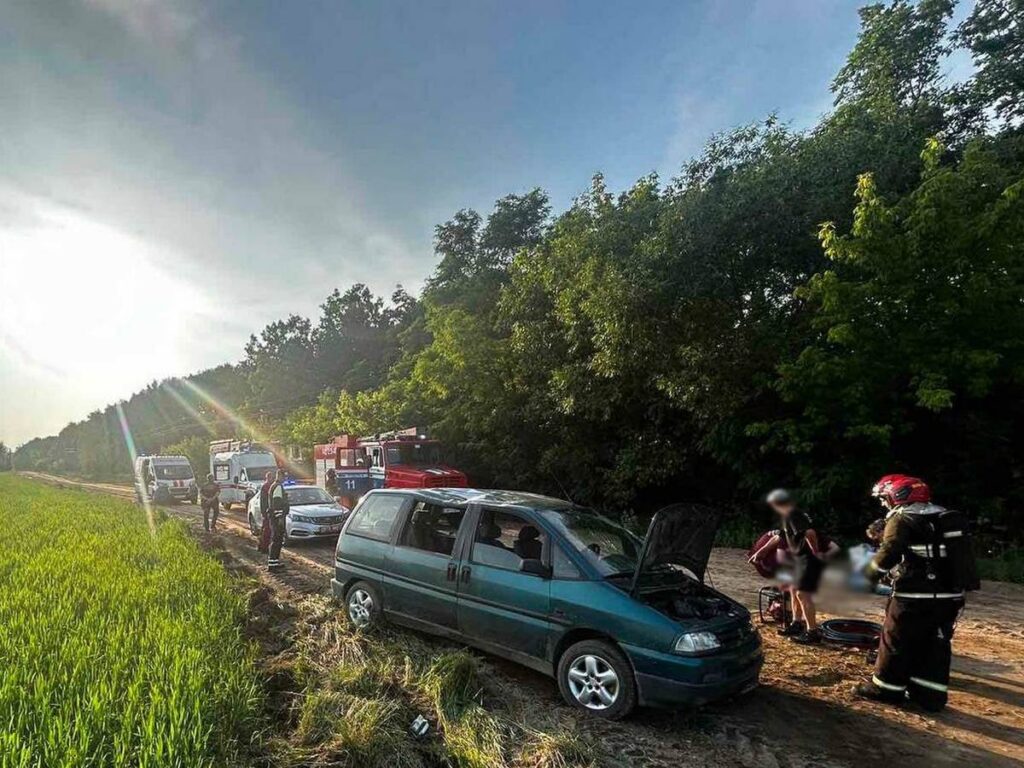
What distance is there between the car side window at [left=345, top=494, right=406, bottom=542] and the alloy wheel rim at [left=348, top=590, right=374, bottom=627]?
64 centimetres

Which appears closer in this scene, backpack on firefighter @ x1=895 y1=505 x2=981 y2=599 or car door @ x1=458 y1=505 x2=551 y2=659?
backpack on firefighter @ x1=895 y1=505 x2=981 y2=599

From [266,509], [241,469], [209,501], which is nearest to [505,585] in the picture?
[266,509]

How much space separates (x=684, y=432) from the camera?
14992mm

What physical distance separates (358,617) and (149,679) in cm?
267

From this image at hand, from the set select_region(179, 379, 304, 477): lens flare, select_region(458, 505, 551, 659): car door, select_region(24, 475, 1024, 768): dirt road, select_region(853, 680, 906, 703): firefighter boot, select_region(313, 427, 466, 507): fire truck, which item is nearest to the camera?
select_region(24, 475, 1024, 768): dirt road

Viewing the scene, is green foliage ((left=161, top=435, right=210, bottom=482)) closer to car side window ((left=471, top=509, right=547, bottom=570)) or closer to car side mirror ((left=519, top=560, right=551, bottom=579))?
car side window ((left=471, top=509, right=547, bottom=570))

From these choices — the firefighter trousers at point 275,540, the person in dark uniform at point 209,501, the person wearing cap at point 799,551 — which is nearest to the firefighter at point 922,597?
the person wearing cap at point 799,551

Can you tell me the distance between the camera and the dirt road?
4.47m

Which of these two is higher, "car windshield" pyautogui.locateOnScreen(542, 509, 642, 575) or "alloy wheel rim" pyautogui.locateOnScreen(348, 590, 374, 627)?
"car windshield" pyautogui.locateOnScreen(542, 509, 642, 575)

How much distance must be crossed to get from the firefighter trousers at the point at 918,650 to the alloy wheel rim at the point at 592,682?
92.9 inches

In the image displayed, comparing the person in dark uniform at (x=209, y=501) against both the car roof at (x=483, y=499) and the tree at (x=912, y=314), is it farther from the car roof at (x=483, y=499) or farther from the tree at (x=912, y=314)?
the tree at (x=912, y=314)

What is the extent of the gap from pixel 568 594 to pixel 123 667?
3.43 meters

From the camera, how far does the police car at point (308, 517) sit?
13234 millimetres

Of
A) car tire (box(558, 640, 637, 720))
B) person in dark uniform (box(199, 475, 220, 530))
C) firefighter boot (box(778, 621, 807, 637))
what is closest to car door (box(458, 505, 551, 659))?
car tire (box(558, 640, 637, 720))
